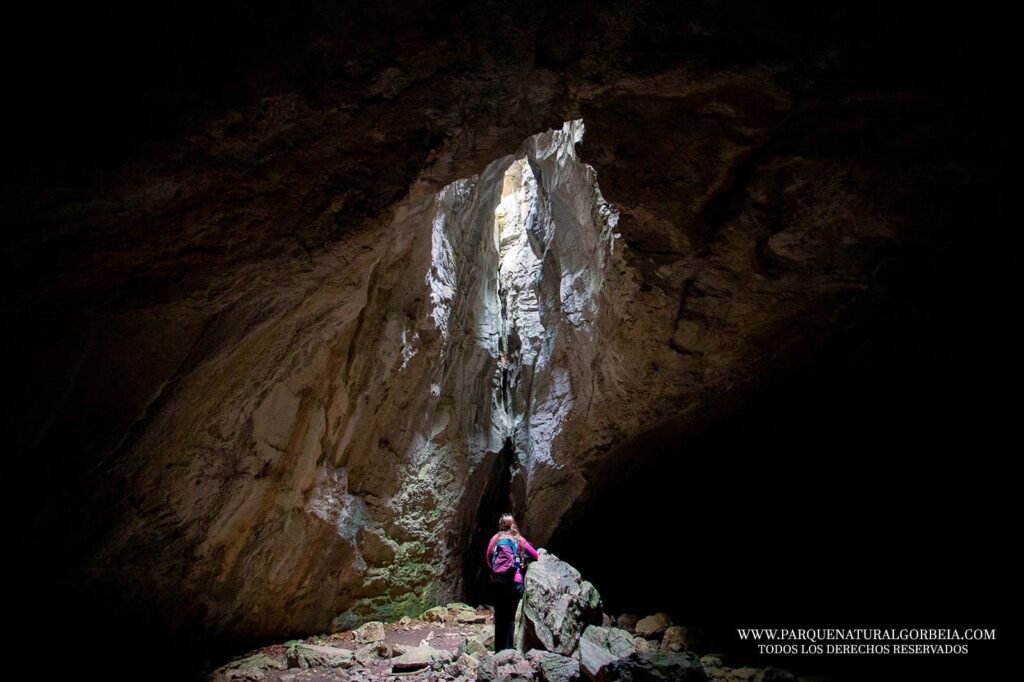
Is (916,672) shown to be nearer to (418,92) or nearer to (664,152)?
(664,152)

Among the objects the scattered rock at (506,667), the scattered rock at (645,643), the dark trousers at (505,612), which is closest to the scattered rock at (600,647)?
the scattered rock at (506,667)

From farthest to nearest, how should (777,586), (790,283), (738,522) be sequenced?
(738,522)
(777,586)
(790,283)

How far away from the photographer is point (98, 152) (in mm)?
2473

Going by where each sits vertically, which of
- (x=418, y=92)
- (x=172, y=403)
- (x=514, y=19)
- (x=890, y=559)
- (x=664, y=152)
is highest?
(x=664, y=152)

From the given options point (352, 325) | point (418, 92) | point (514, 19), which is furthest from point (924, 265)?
point (352, 325)

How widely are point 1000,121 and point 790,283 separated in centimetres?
169

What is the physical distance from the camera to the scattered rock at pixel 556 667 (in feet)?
13.6

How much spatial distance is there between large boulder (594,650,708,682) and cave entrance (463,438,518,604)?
174 inches

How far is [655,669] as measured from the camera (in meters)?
3.74

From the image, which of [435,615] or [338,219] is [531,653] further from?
[338,219]

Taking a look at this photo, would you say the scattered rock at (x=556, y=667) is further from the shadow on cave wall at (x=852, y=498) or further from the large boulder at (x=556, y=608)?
the shadow on cave wall at (x=852, y=498)

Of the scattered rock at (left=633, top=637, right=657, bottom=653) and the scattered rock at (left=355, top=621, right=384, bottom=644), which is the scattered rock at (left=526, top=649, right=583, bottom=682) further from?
the scattered rock at (left=355, top=621, right=384, bottom=644)

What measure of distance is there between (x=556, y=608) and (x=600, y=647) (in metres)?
0.61

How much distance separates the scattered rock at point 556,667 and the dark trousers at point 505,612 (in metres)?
0.83
